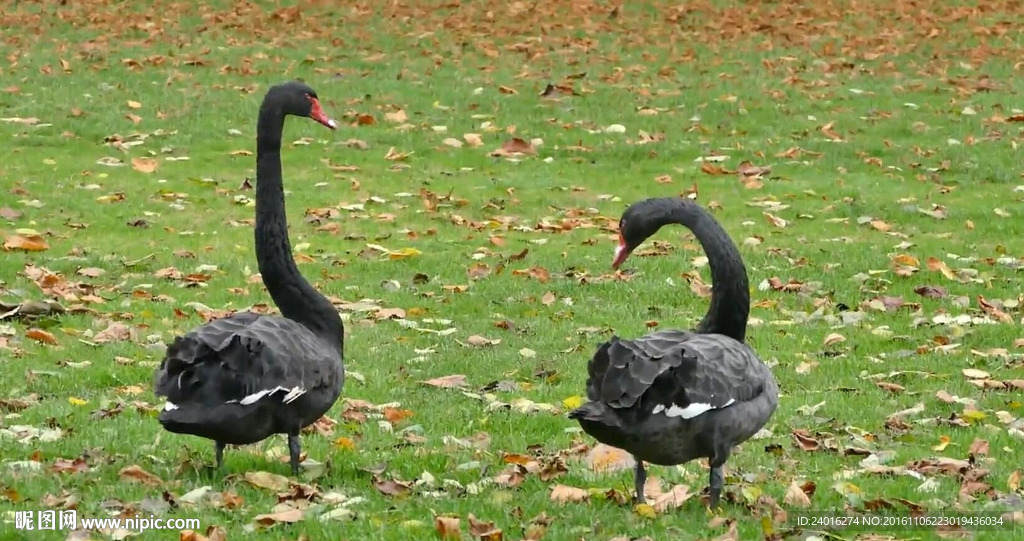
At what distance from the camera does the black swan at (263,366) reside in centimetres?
486

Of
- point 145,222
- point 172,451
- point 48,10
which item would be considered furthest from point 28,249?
point 48,10

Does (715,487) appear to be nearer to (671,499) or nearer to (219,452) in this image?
(671,499)

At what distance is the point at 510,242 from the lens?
441 inches

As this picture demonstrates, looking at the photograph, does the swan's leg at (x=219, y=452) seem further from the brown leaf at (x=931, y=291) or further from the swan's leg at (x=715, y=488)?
the brown leaf at (x=931, y=291)

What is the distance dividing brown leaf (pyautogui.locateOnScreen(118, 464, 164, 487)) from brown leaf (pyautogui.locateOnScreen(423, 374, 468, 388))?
2184 millimetres

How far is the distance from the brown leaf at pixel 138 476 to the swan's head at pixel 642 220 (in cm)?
183

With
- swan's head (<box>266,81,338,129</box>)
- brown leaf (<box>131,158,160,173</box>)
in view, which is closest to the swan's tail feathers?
swan's head (<box>266,81,338,129</box>)

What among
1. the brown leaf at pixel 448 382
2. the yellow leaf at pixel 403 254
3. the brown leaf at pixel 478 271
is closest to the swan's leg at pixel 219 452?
the brown leaf at pixel 448 382

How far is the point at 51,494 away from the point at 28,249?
19.0ft

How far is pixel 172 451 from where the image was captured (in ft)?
19.2

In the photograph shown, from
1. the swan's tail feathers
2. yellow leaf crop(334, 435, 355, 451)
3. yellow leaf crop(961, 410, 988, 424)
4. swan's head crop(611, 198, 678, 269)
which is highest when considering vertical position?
swan's head crop(611, 198, 678, 269)

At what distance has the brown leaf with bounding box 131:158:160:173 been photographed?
1351 centimetres

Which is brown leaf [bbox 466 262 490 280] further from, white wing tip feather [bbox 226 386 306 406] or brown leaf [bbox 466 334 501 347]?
white wing tip feather [bbox 226 386 306 406]

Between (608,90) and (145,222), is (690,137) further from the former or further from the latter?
(145,222)
